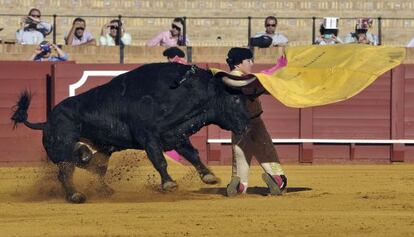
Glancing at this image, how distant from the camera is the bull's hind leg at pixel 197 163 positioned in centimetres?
1107

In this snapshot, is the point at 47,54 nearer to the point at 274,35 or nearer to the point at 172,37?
the point at 172,37

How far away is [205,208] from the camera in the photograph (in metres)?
10.1

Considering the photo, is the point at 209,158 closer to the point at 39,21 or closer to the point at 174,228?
the point at 39,21

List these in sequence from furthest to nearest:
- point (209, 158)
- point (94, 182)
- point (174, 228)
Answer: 1. point (209, 158)
2. point (94, 182)
3. point (174, 228)

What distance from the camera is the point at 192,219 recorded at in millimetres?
9281

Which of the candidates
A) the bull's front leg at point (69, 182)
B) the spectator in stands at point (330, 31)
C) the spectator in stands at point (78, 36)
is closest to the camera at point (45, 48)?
the spectator in stands at point (78, 36)

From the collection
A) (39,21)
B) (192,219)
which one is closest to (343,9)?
(39,21)

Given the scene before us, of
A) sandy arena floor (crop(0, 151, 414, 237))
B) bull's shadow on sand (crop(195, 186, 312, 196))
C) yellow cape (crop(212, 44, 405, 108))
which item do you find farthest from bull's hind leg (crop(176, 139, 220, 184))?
yellow cape (crop(212, 44, 405, 108))

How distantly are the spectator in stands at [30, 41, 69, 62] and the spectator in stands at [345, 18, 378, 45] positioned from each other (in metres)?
4.12

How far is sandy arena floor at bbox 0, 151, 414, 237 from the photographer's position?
870cm

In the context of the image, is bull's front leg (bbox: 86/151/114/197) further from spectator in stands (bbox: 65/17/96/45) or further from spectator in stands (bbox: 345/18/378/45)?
spectator in stands (bbox: 345/18/378/45)

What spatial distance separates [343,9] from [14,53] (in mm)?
5790

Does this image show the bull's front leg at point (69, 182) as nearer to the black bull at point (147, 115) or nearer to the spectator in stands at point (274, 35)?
the black bull at point (147, 115)

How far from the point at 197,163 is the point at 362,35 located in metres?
7.01
